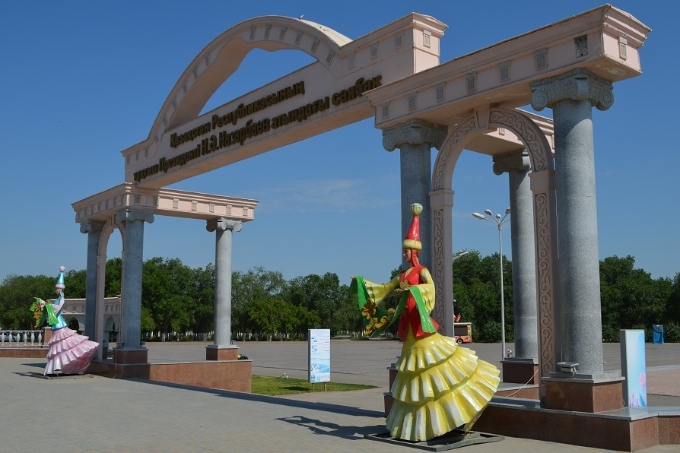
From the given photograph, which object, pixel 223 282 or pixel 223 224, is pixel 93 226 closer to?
pixel 223 224

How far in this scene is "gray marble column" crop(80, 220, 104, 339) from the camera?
2031 cm

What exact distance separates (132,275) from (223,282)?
123 inches

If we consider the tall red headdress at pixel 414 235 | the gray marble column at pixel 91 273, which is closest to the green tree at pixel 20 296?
the gray marble column at pixel 91 273

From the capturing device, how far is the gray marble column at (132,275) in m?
18.1

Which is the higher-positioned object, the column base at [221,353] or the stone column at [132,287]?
the stone column at [132,287]

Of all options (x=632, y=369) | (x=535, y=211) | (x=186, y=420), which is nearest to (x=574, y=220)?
(x=535, y=211)

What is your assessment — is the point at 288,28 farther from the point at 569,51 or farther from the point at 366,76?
the point at 569,51

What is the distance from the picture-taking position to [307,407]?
38.4 feet

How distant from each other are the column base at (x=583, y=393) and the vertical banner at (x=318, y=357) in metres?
9.94

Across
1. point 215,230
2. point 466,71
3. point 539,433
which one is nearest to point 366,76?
point 466,71

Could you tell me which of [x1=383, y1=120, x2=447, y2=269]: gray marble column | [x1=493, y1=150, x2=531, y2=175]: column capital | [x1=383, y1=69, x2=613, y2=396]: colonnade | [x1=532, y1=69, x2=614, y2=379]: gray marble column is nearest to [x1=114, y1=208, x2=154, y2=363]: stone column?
[x1=383, y1=120, x2=447, y2=269]: gray marble column

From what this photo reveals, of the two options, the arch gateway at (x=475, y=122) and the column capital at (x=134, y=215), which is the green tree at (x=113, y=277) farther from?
the arch gateway at (x=475, y=122)

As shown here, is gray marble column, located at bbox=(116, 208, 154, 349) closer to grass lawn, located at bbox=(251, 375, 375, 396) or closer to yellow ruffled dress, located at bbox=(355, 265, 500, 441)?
grass lawn, located at bbox=(251, 375, 375, 396)

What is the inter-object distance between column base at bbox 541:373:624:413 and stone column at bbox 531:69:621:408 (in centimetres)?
6
